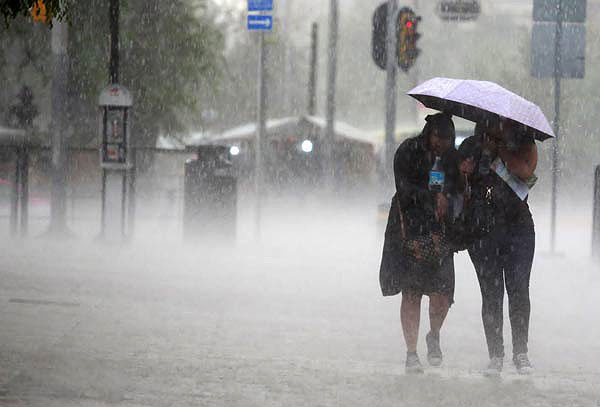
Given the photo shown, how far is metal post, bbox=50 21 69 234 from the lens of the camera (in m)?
17.6

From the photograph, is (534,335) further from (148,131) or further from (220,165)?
(148,131)

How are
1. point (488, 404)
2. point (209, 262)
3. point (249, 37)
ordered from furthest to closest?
point (249, 37)
point (209, 262)
point (488, 404)

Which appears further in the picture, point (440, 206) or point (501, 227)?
point (501, 227)

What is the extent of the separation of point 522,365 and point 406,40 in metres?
9.72

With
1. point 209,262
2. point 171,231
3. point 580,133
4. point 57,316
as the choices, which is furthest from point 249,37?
point 57,316

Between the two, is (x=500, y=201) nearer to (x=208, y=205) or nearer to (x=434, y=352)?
(x=434, y=352)

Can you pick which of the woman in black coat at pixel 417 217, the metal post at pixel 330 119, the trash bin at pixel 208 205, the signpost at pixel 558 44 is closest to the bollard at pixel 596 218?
the signpost at pixel 558 44

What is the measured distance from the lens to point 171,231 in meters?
20.1

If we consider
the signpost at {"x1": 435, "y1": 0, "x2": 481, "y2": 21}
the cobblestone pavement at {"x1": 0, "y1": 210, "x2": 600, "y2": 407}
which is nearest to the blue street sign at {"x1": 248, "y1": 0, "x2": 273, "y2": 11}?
the signpost at {"x1": 435, "y1": 0, "x2": 481, "y2": 21}

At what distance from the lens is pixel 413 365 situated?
7828 mm

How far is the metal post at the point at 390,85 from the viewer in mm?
17328

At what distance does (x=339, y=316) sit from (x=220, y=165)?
679 cm

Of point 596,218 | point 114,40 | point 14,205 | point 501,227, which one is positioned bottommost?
point 14,205

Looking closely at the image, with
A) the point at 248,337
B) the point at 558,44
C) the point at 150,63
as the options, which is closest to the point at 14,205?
the point at 558,44
